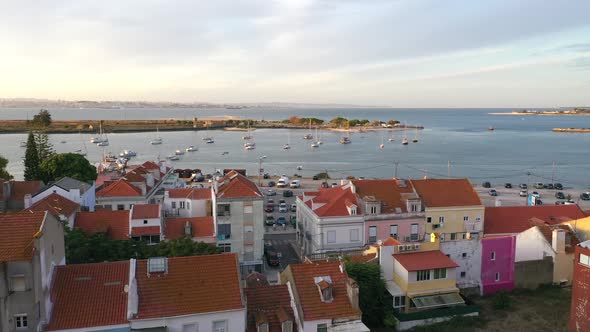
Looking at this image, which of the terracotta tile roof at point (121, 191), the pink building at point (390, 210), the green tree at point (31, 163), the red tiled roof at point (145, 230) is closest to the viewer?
the red tiled roof at point (145, 230)

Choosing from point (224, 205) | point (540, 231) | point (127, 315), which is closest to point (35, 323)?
point (127, 315)

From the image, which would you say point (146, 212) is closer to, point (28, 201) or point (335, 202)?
point (28, 201)

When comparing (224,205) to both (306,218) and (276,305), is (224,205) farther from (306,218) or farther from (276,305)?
(276,305)

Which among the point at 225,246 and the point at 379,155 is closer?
the point at 225,246

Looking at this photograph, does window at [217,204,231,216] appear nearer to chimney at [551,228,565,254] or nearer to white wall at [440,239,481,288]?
white wall at [440,239,481,288]

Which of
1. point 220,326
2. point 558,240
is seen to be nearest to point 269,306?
point 220,326

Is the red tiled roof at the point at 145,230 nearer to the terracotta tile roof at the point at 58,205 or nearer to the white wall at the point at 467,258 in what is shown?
the terracotta tile roof at the point at 58,205

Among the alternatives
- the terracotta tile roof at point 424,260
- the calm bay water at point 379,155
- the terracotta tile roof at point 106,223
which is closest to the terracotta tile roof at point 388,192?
the terracotta tile roof at point 424,260
